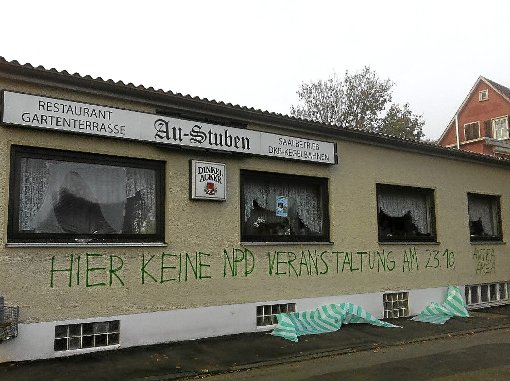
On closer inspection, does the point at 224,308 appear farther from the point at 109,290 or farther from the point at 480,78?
the point at 480,78

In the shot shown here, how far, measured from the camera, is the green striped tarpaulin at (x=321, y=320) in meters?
8.91

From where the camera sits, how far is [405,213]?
1195 cm

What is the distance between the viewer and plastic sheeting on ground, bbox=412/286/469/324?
36.2 ft


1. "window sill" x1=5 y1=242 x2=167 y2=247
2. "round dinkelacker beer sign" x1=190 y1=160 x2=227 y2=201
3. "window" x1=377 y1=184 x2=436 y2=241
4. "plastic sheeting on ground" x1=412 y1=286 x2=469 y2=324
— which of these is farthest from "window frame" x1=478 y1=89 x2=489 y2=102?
"window sill" x1=5 y1=242 x2=167 y2=247

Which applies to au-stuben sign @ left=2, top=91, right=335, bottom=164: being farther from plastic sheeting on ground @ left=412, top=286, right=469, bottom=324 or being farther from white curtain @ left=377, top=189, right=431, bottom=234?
plastic sheeting on ground @ left=412, top=286, right=469, bottom=324

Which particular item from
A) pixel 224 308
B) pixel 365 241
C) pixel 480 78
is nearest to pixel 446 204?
pixel 365 241

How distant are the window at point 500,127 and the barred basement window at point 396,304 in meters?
26.3

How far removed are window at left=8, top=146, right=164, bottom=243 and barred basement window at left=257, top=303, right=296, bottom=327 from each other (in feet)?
7.88

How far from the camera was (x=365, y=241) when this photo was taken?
10758 mm

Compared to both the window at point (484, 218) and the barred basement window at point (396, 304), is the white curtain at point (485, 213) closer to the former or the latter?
the window at point (484, 218)

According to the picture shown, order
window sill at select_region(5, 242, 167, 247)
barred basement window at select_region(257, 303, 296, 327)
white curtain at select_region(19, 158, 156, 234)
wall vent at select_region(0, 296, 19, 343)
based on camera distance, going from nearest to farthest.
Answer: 1. wall vent at select_region(0, 296, 19, 343)
2. window sill at select_region(5, 242, 167, 247)
3. white curtain at select_region(19, 158, 156, 234)
4. barred basement window at select_region(257, 303, 296, 327)

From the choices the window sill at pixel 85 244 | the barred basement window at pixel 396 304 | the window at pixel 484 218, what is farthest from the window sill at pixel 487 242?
the window sill at pixel 85 244

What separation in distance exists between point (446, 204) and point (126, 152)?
8.42 meters

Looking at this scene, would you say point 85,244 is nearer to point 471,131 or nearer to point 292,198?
point 292,198
